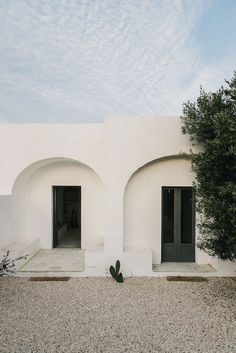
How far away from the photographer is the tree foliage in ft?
20.7

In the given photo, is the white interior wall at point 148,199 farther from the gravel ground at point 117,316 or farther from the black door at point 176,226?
the gravel ground at point 117,316

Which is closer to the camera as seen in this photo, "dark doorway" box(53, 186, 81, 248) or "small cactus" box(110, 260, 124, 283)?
"small cactus" box(110, 260, 124, 283)

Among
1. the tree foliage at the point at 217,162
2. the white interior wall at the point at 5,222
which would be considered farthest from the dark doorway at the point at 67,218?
the tree foliage at the point at 217,162

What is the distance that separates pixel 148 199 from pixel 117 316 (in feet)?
14.7

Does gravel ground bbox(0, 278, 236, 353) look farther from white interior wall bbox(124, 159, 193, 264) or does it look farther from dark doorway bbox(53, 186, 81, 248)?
dark doorway bbox(53, 186, 81, 248)

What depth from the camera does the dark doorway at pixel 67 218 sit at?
1204 centimetres

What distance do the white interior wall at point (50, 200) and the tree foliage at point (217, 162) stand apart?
492cm

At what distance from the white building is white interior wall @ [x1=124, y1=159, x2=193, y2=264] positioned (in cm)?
4

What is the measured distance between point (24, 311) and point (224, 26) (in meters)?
10.5

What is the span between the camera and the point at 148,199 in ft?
31.6

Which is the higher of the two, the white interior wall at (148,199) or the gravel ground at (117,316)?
the white interior wall at (148,199)

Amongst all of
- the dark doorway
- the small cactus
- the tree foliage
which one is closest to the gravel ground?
the small cactus

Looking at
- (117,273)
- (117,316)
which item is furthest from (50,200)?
(117,316)

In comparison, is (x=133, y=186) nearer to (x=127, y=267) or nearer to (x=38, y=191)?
(x=127, y=267)
